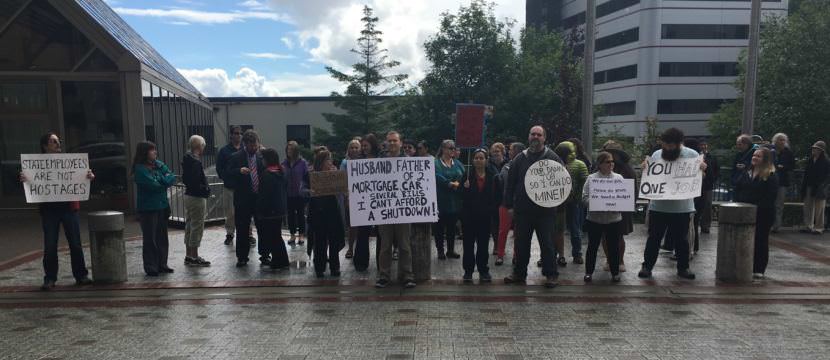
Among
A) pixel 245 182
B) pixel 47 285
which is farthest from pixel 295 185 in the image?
pixel 47 285

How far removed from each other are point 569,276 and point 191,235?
5.45 meters

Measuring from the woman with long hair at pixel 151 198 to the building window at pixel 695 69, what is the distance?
62760 mm

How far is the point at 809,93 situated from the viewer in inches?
1097

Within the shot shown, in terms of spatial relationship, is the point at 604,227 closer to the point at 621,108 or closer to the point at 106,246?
the point at 106,246

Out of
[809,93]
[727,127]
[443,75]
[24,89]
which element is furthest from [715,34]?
[24,89]

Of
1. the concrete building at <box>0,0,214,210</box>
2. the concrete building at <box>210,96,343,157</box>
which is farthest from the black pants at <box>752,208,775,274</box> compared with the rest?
the concrete building at <box>210,96,343,157</box>

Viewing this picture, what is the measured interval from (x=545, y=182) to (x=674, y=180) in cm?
176

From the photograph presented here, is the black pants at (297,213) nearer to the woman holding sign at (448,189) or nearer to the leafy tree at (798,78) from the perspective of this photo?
the woman holding sign at (448,189)

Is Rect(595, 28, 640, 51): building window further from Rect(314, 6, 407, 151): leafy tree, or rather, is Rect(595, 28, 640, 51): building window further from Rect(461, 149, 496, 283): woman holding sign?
Rect(461, 149, 496, 283): woman holding sign

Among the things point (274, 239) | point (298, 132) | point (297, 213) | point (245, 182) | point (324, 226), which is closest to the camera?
point (324, 226)

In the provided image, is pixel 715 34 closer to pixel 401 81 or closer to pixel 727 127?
pixel 727 127

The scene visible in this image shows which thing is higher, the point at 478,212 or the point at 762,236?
the point at 478,212

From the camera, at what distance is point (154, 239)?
7.59m

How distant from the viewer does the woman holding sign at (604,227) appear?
714 centimetres
